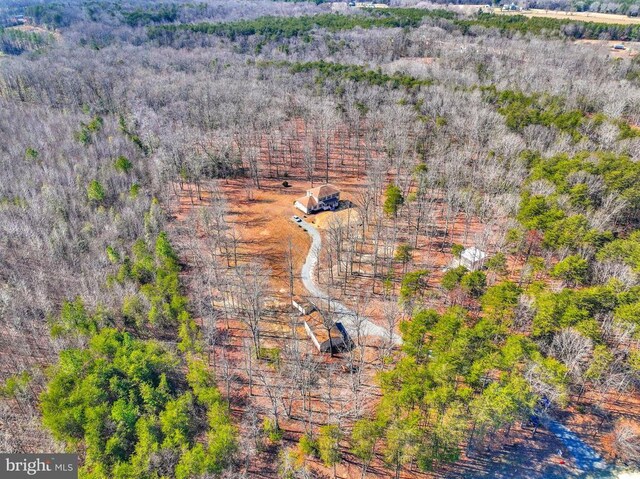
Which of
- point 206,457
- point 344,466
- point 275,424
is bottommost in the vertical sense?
point 344,466

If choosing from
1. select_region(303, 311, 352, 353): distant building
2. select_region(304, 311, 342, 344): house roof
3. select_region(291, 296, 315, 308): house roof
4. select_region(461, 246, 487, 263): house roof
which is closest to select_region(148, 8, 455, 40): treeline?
select_region(461, 246, 487, 263): house roof

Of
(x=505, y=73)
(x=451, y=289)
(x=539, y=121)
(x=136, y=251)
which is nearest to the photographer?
(x=451, y=289)

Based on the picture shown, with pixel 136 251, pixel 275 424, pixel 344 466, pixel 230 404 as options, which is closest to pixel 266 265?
pixel 136 251

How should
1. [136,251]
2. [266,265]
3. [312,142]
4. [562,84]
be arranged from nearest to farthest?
[136,251]
[266,265]
[312,142]
[562,84]

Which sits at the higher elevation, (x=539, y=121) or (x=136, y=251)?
(x=539, y=121)

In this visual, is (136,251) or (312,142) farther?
(312,142)

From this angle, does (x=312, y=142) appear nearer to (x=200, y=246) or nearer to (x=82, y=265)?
(x=200, y=246)
